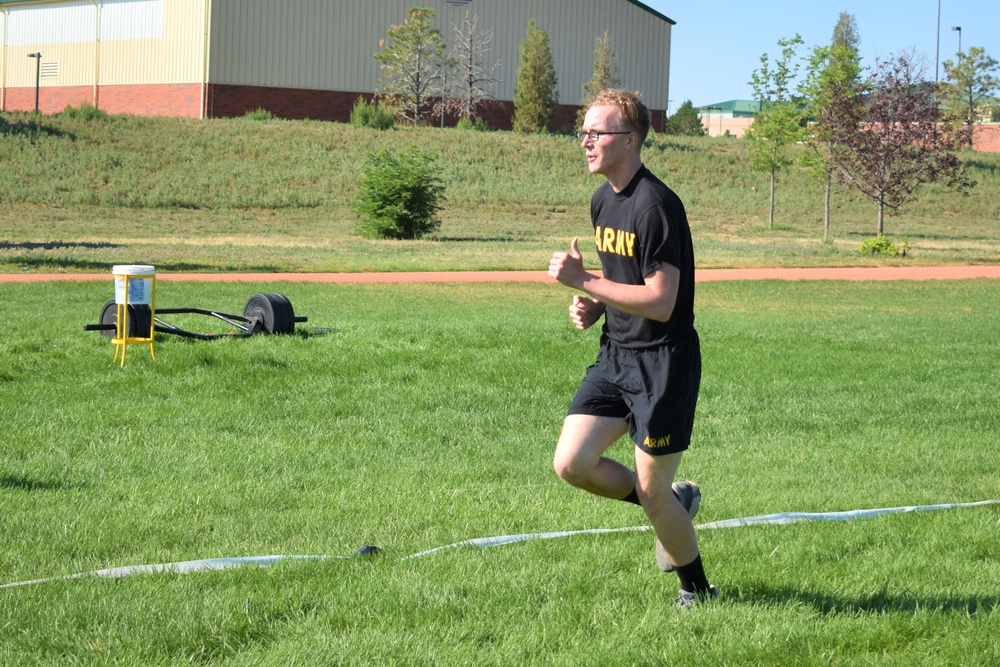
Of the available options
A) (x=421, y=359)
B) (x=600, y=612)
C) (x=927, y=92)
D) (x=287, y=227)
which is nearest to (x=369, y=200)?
(x=287, y=227)

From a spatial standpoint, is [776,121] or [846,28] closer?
[776,121]

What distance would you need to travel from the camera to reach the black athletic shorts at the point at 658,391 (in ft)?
14.6

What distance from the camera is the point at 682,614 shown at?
462 centimetres

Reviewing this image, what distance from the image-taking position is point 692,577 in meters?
4.75

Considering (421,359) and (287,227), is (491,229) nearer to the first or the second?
(287,227)

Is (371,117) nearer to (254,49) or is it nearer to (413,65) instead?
(413,65)

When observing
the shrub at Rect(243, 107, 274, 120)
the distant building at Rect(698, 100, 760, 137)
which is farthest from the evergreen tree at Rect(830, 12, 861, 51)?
the shrub at Rect(243, 107, 274, 120)

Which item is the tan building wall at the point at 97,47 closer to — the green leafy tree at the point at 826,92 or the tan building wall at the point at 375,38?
the tan building wall at the point at 375,38

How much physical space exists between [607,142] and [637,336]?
0.75m

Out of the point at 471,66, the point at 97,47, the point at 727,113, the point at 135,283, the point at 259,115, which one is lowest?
the point at 135,283

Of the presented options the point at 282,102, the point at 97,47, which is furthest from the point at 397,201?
the point at 97,47

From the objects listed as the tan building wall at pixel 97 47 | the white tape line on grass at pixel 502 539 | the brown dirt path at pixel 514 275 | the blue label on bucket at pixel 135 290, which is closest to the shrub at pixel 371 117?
the tan building wall at pixel 97 47

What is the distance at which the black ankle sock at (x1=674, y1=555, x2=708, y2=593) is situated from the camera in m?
4.73

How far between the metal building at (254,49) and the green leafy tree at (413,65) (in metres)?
1.44
